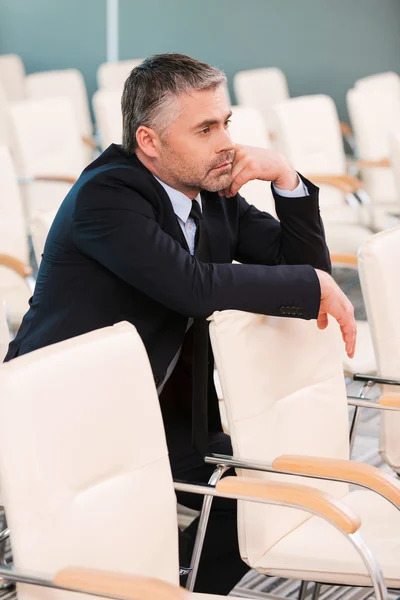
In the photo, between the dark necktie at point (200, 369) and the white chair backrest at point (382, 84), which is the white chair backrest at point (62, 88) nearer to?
the white chair backrest at point (382, 84)

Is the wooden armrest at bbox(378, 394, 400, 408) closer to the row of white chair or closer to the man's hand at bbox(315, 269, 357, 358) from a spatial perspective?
the row of white chair

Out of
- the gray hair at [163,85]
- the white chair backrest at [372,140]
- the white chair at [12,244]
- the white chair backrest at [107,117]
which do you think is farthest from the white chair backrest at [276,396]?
the white chair backrest at [372,140]

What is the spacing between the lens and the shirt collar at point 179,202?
7.79 feet

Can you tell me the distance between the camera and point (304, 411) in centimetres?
234

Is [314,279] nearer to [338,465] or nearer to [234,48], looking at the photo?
[338,465]

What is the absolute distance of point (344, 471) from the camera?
208 cm

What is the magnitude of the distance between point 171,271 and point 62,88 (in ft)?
17.0

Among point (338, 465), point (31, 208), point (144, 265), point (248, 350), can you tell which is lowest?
point (31, 208)

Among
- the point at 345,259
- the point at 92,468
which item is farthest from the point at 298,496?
the point at 345,259

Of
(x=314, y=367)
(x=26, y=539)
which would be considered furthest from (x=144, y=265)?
(x=26, y=539)

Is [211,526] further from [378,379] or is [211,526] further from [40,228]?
[40,228]

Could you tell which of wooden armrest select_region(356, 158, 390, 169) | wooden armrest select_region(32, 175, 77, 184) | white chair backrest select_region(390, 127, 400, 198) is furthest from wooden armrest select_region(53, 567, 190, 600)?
wooden armrest select_region(356, 158, 390, 169)

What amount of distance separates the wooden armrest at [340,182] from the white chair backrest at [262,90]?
6.69 feet

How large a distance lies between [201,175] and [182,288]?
293 millimetres
